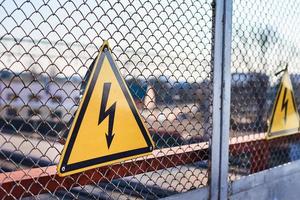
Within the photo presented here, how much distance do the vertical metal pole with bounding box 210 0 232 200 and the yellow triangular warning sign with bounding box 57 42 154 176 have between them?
1.63ft

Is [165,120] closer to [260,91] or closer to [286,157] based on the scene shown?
[260,91]

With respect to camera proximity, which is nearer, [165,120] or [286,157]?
[165,120]

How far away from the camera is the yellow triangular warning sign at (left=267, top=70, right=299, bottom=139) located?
224 cm

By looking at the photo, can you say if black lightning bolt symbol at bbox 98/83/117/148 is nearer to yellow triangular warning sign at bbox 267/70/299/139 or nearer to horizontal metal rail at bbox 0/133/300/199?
horizontal metal rail at bbox 0/133/300/199

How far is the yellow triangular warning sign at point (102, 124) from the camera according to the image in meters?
1.30

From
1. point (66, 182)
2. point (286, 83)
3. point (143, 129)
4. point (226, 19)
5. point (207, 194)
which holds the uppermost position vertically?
point (226, 19)

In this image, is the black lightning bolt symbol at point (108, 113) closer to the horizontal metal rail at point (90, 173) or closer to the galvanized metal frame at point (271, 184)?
the horizontal metal rail at point (90, 173)

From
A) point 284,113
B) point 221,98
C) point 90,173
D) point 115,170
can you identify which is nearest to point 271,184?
point 284,113

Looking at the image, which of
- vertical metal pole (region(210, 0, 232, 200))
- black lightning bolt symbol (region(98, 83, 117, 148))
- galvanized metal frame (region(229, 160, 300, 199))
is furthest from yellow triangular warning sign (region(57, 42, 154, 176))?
galvanized metal frame (region(229, 160, 300, 199))

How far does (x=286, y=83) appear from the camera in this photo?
7.61 ft

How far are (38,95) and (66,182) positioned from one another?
0.35m

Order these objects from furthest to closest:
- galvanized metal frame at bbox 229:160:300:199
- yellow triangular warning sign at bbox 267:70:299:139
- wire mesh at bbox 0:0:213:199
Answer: yellow triangular warning sign at bbox 267:70:299:139 < galvanized metal frame at bbox 229:160:300:199 < wire mesh at bbox 0:0:213:199

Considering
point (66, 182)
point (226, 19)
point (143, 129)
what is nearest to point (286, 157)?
point (226, 19)

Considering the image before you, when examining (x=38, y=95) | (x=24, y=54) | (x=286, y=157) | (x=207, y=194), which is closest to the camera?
(x=24, y=54)
